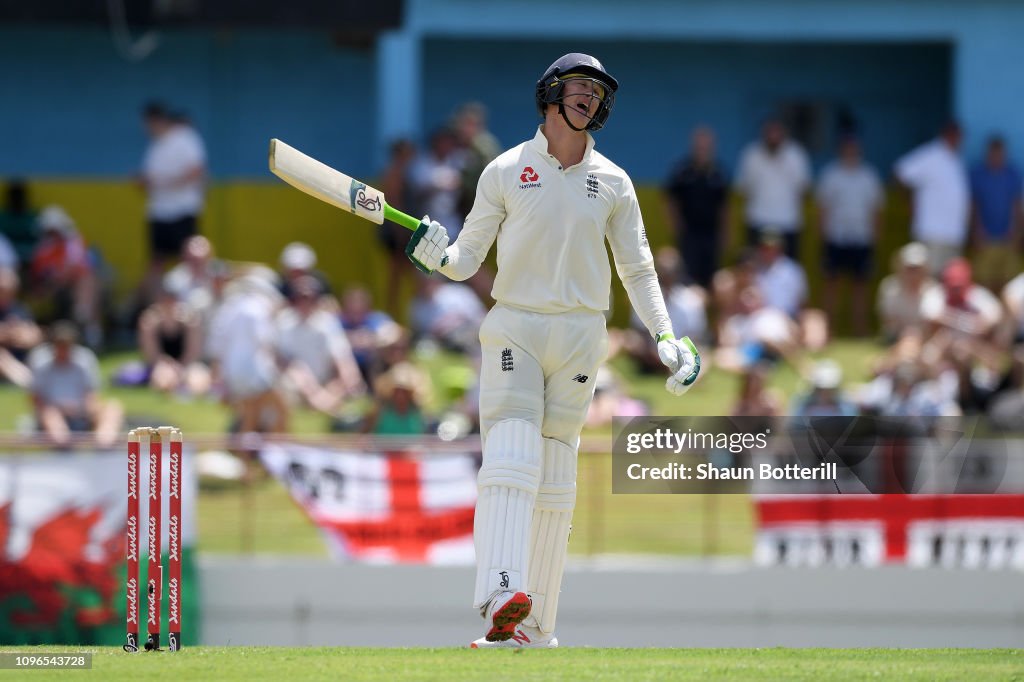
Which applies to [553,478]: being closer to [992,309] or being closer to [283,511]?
[283,511]

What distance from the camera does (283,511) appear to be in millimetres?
12289

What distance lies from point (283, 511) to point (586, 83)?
5.97m

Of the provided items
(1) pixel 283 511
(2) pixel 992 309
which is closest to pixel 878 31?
(2) pixel 992 309

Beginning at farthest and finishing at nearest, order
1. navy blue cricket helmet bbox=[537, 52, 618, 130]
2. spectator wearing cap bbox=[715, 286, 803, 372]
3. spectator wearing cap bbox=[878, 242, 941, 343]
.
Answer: spectator wearing cap bbox=[878, 242, 941, 343] < spectator wearing cap bbox=[715, 286, 803, 372] < navy blue cricket helmet bbox=[537, 52, 618, 130]

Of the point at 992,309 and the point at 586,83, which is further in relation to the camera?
the point at 992,309

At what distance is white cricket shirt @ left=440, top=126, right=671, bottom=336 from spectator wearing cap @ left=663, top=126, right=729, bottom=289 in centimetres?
922

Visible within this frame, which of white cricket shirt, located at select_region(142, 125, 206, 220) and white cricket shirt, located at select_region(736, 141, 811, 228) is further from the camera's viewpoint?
white cricket shirt, located at select_region(736, 141, 811, 228)

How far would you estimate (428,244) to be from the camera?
6.89m

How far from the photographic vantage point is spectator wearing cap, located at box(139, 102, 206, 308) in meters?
15.7

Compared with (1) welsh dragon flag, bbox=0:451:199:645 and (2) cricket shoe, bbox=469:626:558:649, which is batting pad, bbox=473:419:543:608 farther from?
(1) welsh dragon flag, bbox=0:451:199:645

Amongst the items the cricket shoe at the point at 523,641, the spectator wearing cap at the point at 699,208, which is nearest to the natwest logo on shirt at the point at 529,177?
the cricket shoe at the point at 523,641

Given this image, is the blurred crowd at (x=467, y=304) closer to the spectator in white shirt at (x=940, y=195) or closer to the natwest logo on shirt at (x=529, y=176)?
the spectator in white shirt at (x=940, y=195)

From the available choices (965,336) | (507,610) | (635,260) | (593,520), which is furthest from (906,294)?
(507,610)

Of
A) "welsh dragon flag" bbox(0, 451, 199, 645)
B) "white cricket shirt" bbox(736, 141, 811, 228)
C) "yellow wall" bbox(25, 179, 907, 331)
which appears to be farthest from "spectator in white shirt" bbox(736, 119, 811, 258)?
"welsh dragon flag" bbox(0, 451, 199, 645)
